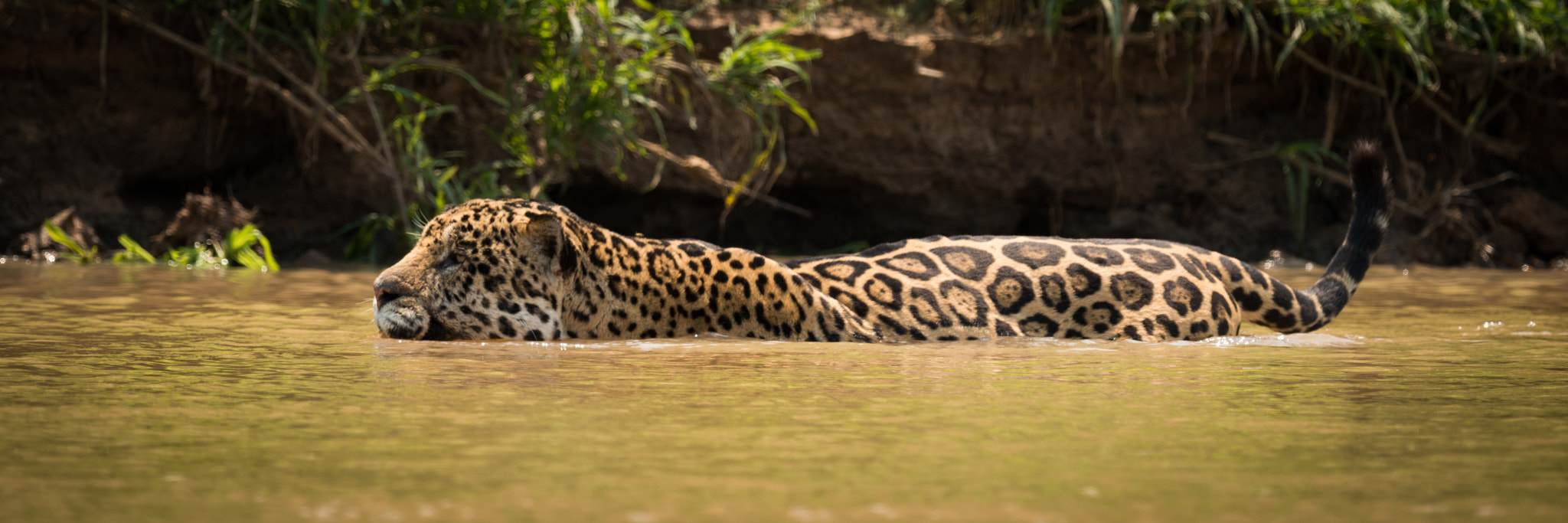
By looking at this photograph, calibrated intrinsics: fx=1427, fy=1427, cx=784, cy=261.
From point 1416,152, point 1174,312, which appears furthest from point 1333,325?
point 1416,152

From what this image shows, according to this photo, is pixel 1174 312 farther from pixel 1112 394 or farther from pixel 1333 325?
pixel 1112 394

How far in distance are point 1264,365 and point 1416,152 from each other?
7652 millimetres

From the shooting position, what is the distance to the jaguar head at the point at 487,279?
4379 mm

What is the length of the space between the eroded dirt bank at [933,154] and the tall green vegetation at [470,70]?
0.38 m

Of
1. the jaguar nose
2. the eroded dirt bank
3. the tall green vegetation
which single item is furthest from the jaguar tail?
the eroded dirt bank

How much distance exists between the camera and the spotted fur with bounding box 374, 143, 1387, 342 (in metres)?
4.41

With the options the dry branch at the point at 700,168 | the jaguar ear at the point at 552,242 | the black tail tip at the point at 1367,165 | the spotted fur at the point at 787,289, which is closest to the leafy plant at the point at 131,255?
the dry branch at the point at 700,168

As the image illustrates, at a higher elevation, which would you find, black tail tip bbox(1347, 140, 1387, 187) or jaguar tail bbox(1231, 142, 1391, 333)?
black tail tip bbox(1347, 140, 1387, 187)

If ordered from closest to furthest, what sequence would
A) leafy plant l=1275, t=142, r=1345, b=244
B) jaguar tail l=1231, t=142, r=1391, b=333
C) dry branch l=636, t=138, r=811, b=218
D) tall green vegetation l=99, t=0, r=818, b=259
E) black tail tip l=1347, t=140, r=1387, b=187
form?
1. jaguar tail l=1231, t=142, r=1391, b=333
2. black tail tip l=1347, t=140, r=1387, b=187
3. tall green vegetation l=99, t=0, r=818, b=259
4. dry branch l=636, t=138, r=811, b=218
5. leafy plant l=1275, t=142, r=1345, b=244

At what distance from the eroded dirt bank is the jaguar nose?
4277 millimetres

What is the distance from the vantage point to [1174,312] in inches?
186

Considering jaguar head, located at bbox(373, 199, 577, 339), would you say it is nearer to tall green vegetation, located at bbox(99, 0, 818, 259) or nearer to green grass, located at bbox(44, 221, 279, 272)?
tall green vegetation, located at bbox(99, 0, 818, 259)

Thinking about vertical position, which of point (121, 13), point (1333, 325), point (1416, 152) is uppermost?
point (121, 13)

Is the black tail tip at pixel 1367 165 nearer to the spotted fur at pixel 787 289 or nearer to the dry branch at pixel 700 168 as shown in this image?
the spotted fur at pixel 787 289
